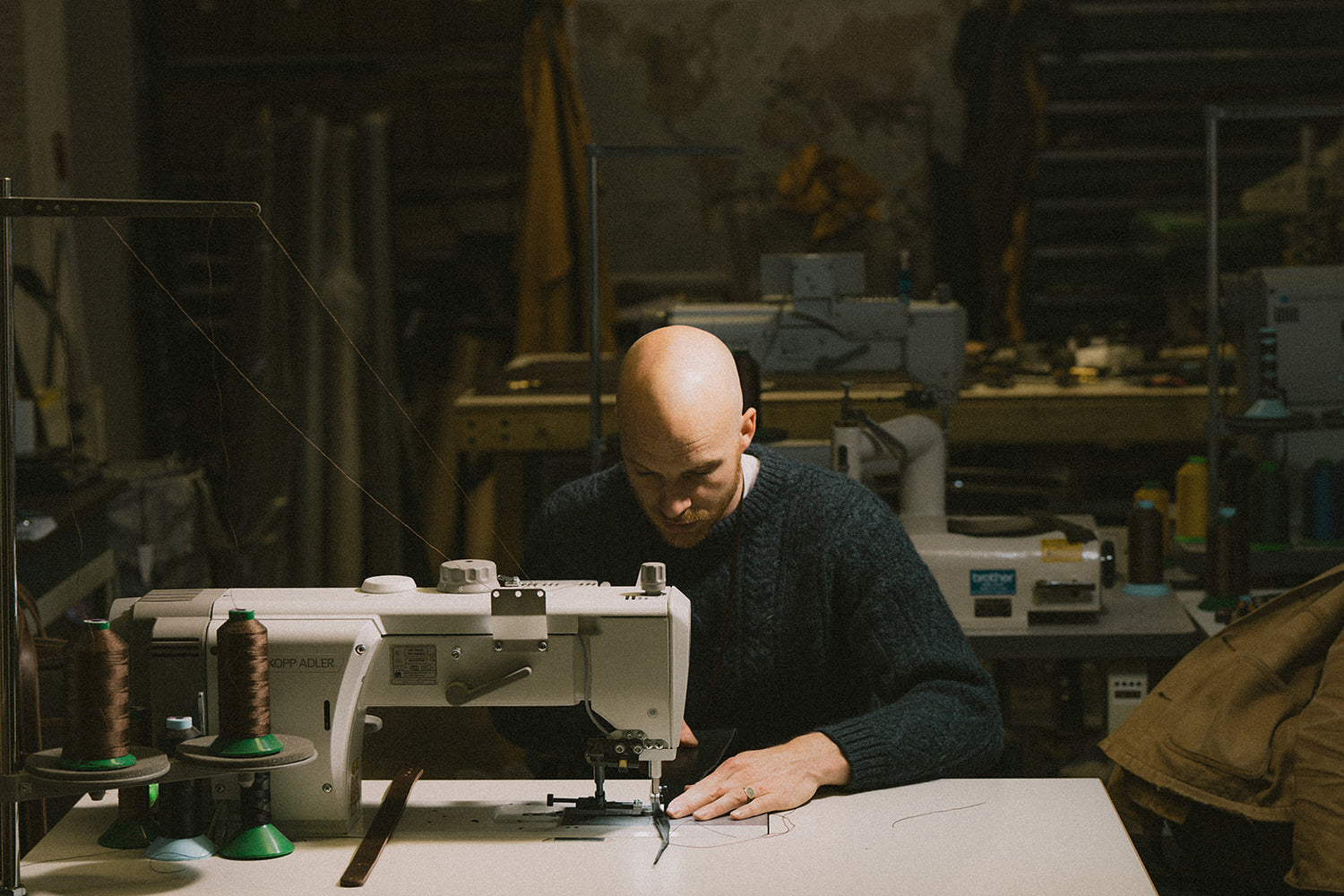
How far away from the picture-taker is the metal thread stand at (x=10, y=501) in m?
1.55

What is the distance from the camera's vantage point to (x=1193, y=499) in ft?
11.8

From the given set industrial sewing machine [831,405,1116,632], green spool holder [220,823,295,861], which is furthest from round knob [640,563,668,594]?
industrial sewing machine [831,405,1116,632]

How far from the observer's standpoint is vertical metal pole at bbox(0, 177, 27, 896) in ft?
5.10

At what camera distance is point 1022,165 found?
19.5ft

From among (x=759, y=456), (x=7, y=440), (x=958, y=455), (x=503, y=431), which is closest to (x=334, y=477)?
(x=503, y=431)

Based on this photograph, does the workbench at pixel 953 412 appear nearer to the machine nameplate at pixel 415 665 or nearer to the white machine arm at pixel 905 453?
the white machine arm at pixel 905 453

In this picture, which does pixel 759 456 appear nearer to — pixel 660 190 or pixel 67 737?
pixel 67 737

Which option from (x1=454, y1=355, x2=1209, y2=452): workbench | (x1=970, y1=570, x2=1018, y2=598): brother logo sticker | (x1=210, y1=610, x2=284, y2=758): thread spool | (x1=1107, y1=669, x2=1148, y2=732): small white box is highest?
(x1=454, y1=355, x2=1209, y2=452): workbench

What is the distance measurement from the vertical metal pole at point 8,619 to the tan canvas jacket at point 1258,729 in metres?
1.62

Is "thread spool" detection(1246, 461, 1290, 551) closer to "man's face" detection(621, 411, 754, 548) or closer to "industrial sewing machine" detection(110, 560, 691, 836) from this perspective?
"man's face" detection(621, 411, 754, 548)

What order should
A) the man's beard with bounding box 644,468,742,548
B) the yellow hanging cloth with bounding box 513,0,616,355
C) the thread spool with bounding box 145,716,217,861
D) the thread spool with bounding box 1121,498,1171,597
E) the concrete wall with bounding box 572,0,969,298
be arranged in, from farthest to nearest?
the concrete wall with bounding box 572,0,969,298, the yellow hanging cloth with bounding box 513,0,616,355, the thread spool with bounding box 1121,498,1171,597, the man's beard with bounding box 644,468,742,548, the thread spool with bounding box 145,716,217,861

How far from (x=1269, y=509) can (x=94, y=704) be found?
2767mm

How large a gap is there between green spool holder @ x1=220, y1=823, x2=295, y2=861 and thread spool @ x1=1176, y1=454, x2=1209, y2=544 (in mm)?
2551

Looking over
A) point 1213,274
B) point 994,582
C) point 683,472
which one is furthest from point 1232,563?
point 683,472
